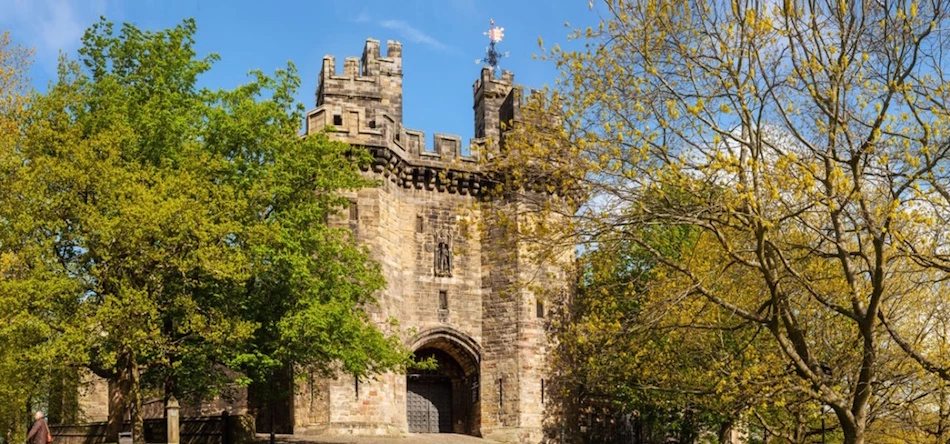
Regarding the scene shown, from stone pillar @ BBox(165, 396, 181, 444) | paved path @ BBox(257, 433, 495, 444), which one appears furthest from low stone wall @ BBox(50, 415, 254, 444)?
stone pillar @ BBox(165, 396, 181, 444)

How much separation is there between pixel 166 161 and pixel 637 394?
15.4 metres

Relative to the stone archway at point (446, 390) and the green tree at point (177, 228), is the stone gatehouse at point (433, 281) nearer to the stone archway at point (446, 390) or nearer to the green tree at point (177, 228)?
the stone archway at point (446, 390)

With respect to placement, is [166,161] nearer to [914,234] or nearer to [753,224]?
[753,224]

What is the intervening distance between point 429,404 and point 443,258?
193 inches

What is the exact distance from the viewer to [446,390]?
3225cm

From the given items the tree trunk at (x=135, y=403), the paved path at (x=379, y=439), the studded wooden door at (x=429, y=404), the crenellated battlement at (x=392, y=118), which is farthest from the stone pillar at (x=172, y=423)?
the studded wooden door at (x=429, y=404)

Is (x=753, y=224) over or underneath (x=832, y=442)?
over

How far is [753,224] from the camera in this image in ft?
41.4

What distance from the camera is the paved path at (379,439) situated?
2473 cm

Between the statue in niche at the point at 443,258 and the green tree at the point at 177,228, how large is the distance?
259 inches

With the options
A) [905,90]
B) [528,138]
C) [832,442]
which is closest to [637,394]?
[832,442]

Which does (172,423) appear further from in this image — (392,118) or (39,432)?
(392,118)

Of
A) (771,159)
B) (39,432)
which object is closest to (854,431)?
(771,159)

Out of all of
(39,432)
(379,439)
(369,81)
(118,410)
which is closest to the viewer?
(39,432)
